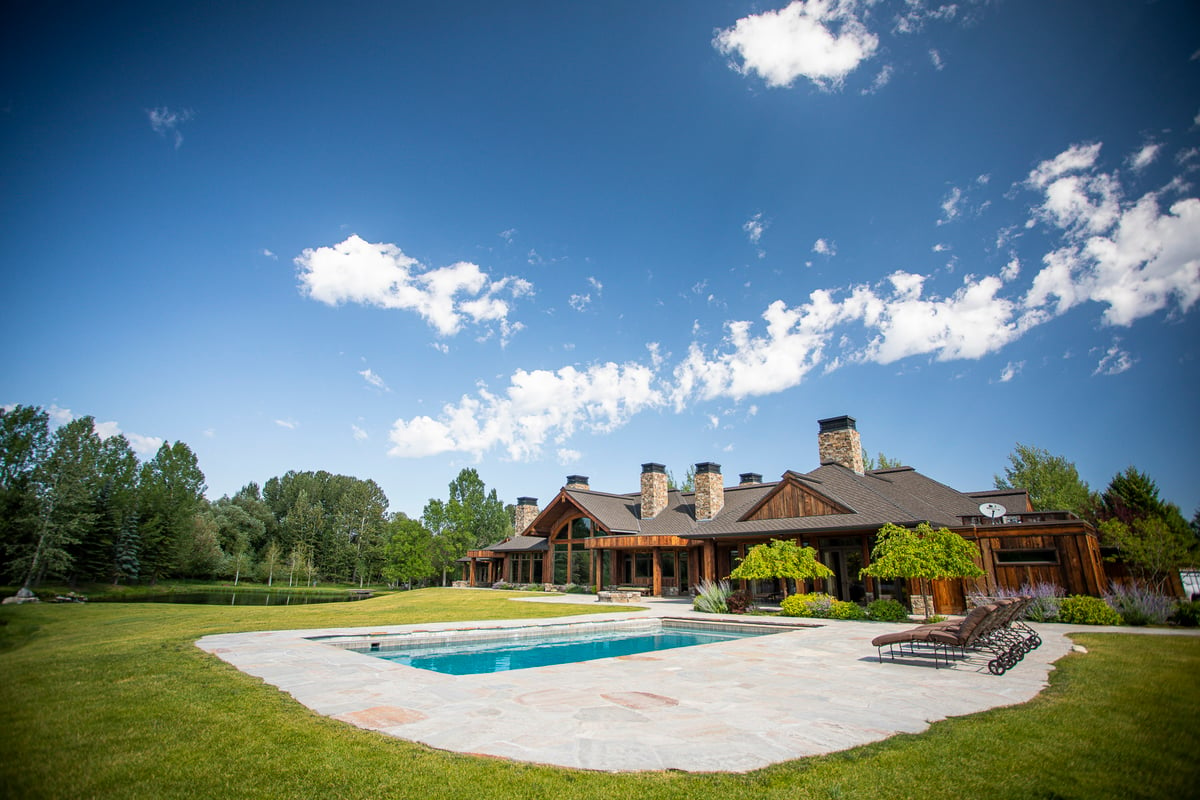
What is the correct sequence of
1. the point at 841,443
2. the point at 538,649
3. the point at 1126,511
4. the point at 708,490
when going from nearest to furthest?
the point at 538,649 < the point at 1126,511 < the point at 841,443 < the point at 708,490

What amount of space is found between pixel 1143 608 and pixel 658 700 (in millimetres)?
13970

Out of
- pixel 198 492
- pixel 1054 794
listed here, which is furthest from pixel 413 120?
pixel 198 492

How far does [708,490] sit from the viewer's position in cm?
2702

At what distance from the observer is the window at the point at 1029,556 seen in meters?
15.8

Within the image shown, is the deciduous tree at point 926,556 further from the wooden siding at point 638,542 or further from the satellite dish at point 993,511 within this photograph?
the wooden siding at point 638,542

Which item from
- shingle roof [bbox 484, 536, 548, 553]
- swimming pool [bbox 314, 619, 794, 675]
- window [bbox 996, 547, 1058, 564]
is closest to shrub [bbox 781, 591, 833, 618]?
swimming pool [bbox 314, 619, 794, 675]

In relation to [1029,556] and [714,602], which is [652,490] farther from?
[1029,556]

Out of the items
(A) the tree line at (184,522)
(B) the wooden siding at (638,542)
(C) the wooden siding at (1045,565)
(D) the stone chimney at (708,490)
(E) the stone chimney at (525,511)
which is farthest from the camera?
(E) the stone chimney at (525,511)

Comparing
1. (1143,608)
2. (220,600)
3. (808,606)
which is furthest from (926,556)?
(220,600)

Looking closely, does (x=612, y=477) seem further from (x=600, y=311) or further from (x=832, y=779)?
(x=832, y=779)

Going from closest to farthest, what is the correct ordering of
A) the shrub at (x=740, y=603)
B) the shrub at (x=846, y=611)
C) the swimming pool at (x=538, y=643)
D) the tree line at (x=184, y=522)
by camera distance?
the tree line at (x=184, y=522) → the swimming pool at (x=538, y=643) → the shrub at (x=846, y=611) → the shrub at (x=740, y=603)

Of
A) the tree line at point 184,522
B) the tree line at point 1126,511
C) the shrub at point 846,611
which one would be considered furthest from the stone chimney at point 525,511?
the tree line at point 1126,511

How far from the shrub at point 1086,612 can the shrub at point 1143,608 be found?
254 mm

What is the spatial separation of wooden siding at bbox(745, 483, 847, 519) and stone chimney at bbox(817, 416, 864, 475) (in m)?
4.42
